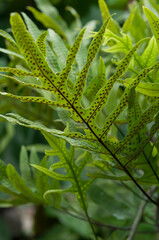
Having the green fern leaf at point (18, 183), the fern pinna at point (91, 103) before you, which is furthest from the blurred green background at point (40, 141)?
the fern pinna at point (91, 103)

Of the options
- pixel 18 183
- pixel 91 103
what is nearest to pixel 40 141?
pixel 18 183

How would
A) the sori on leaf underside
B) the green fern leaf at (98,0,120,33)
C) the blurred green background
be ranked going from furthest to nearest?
the blurred green background → the green fern leaf at (98,0,120,33) → the sori on leaf underside

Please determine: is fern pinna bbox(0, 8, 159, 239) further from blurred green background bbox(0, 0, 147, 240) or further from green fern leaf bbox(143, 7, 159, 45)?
blurred green background bbox(0, 0, 147, 240)

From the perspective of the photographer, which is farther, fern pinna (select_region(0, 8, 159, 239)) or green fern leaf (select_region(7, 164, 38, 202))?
green fern leaf (select_region(7, 164, 38, 202))

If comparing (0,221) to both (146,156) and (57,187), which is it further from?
(146,156)

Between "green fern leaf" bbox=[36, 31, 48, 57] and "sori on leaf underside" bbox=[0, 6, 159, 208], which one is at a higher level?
"green fern leaf" bbox=[36, 31, 48, 57]

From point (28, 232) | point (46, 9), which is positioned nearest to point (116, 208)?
point (46, 9)

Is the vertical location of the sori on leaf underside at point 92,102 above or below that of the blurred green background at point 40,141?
above

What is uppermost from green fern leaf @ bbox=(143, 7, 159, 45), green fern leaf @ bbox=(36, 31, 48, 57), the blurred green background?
green fern leaf @ bbox=(143, 7, 159, 45)

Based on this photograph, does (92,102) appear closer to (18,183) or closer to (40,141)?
(18,183)

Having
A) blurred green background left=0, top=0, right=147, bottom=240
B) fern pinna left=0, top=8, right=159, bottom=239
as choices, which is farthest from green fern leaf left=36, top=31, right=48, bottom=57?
blurred green background left=0, top=0, right=147, bottom=240

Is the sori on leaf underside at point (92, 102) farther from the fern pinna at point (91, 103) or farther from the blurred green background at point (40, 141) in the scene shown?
the blurred green background at point (40, 141)
